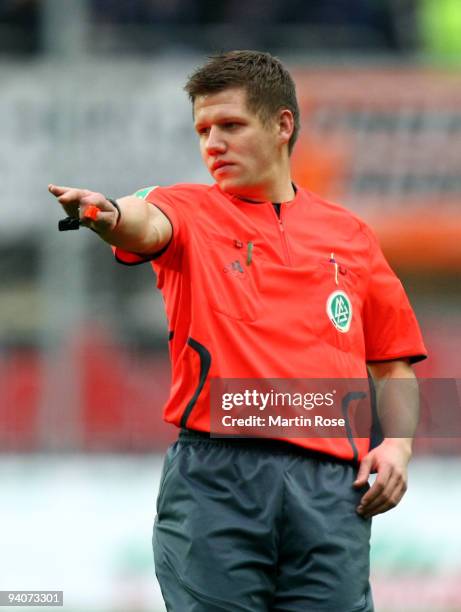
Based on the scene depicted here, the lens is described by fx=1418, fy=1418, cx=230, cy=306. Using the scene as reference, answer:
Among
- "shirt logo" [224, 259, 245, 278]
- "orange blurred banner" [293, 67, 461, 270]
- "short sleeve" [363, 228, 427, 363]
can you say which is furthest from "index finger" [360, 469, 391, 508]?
"orange blurred banner" [293, 67, 461, 270]

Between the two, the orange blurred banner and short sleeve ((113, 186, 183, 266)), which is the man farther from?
the orange blurred banner

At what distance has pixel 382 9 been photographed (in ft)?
39.1

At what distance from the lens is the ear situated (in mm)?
3689

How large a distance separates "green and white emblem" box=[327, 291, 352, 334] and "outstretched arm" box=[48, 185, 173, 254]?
433mm

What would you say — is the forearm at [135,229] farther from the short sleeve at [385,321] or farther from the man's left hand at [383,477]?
the man's left hand at [383,477]

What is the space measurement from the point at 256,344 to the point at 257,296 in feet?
0.40

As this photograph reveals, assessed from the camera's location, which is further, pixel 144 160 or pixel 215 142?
pixel 144 160

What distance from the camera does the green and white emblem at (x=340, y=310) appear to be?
347cm

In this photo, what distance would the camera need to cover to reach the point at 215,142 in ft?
11.6

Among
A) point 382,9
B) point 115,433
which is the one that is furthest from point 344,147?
point 115,433

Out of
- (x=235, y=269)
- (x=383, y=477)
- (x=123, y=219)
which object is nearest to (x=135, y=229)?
(x=123, y=219)

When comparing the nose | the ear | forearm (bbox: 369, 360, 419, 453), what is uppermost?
the ear

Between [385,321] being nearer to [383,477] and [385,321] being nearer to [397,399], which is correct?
[397,399]

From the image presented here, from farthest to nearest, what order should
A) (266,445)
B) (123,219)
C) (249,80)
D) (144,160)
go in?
(144,160) → (249,80) → (266,445) → (123,219)
